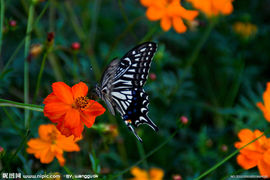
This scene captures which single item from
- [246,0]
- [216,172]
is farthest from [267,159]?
[246,0]

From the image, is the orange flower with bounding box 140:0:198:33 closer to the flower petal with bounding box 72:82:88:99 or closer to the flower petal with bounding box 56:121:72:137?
the flower petal with bounding box 72:82:88:99

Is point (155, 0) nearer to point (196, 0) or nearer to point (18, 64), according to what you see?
point (196, 0)

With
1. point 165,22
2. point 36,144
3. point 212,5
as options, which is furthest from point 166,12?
point 36,144

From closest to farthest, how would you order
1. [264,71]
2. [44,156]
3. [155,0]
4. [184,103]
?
[44,156], [155,0], [184,103], [264,71]

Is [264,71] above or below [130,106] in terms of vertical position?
above

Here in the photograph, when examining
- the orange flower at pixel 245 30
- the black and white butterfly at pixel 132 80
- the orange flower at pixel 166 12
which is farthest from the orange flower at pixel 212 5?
the black and white butterfly at pixel 132 80

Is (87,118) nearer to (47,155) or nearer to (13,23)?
(47,155)
